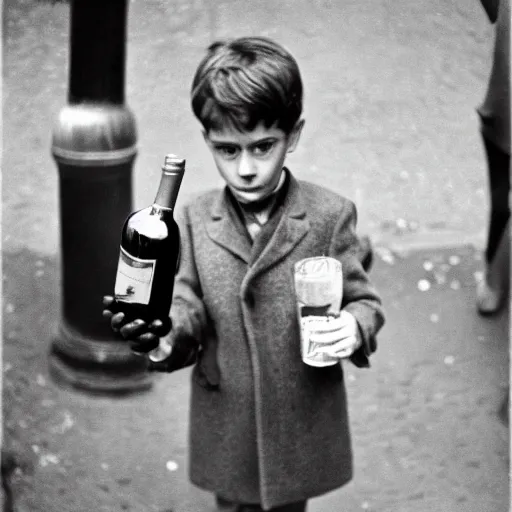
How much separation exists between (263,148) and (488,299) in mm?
991

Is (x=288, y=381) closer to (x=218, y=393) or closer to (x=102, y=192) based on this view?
(x=218, y=393)

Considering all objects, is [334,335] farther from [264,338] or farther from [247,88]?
[247,88]

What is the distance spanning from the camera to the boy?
1.73 metres

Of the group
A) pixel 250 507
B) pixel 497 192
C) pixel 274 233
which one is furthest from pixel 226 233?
pixel 497 192

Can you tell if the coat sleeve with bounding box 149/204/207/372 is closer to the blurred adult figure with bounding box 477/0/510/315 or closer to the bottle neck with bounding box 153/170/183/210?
the bottle neck with bounding box 153/170/183/210

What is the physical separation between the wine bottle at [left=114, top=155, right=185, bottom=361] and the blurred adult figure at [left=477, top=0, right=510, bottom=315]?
30.7 inches

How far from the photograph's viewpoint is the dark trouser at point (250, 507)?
1.97m

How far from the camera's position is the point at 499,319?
8.41ft

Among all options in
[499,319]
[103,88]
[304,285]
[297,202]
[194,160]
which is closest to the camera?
[304,285]

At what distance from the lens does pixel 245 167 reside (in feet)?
5.68

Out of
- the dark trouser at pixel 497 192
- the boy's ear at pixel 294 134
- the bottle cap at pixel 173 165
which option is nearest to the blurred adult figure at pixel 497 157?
the dark trouser at pixel 497 192

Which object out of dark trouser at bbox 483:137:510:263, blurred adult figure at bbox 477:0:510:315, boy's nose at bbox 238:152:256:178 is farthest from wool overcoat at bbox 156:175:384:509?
dark trouser at bbox 483:137:510:263

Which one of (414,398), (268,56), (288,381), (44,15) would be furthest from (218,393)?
(44,15)

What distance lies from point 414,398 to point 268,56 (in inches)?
40.0
